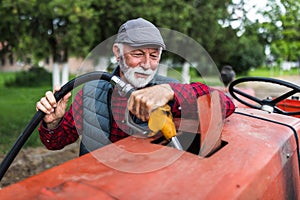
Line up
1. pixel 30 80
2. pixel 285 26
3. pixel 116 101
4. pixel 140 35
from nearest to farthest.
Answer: pixel 140 35 → pixel 116 101 → pixel 285 26 → pixel 30 80

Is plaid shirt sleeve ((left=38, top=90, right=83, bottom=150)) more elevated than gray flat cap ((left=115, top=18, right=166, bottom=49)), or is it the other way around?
gray flat cap ((left=115, top=18, right=166, bottom=49))

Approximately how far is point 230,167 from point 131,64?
866mm

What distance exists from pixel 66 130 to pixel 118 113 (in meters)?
0.35

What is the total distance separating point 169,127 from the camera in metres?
1.36

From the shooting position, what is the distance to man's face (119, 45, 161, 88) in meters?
1.79

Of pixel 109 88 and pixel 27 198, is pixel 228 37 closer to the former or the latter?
pixel 109 88

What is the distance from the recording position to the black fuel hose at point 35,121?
5.27 ft

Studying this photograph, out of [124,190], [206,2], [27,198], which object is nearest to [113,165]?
[124,190]

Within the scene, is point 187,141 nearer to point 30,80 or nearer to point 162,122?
point 162,122

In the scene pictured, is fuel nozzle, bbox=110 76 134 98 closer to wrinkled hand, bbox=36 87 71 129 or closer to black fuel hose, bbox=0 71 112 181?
black fuel hose, bbox=0 71 112 181

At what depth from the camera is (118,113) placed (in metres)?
1.96

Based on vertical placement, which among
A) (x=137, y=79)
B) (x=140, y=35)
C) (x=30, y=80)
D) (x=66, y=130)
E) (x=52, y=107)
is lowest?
(x=30, y=80)

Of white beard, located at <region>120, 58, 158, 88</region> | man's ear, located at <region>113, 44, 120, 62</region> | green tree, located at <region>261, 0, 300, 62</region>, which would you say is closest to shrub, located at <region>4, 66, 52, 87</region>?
green tree, located at <region>261, 0, 300, 62</region>

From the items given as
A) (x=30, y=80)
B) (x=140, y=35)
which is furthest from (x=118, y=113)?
(x=30, y=80)
